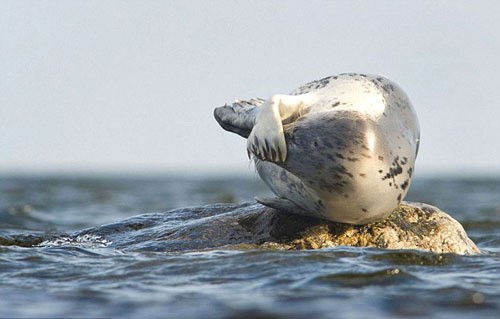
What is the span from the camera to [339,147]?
21.5 feet

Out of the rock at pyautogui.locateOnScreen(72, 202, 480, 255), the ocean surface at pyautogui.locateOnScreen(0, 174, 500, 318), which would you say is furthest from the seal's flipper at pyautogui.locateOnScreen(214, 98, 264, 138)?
the ocean surface at pyautogui.locateOnScreen(0, 174, 500, 318)

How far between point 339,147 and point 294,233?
0.90 metres

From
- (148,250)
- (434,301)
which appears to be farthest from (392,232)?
(434,301)

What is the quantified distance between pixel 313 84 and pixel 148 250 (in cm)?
166

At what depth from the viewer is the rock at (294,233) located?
7.11 metres

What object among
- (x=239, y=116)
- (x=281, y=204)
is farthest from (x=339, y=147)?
(x=239, y=116)

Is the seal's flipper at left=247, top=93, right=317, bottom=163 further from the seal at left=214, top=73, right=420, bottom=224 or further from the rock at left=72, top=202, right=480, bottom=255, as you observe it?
the rock at left=72, top=202, right=480, bottom=255

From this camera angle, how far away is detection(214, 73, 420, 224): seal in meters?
6.57

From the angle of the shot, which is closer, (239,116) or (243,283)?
(243,283)

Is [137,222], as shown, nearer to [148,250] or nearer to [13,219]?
[148,250]

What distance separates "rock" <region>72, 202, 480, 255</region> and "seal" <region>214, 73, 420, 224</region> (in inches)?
6.0

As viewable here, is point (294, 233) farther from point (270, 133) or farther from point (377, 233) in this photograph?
point (270, 133)

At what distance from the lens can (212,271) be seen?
5.91m

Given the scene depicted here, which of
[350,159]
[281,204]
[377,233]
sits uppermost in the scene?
[350,159]
